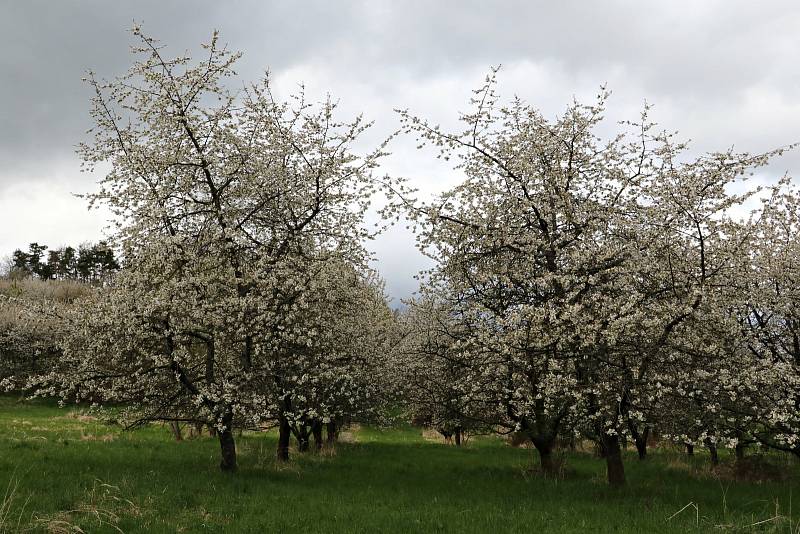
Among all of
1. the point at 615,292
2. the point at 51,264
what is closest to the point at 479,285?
the point at 615,292

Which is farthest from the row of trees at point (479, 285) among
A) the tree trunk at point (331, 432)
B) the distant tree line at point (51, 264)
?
the distant tree line at point (51, 264)

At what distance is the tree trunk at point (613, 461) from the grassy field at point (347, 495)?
358 millimetres

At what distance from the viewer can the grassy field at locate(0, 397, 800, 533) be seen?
423 inches

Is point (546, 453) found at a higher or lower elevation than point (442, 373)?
lower

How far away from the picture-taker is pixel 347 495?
45.0 ft

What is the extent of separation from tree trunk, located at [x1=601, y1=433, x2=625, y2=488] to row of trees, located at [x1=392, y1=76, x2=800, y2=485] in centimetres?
4

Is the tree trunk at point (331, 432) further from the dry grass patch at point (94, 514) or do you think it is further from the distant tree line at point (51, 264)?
the distant tree line at point (51, 264)

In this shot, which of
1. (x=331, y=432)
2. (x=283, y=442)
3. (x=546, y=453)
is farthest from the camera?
(x=331, y=432)

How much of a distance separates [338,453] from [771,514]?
15152 mm

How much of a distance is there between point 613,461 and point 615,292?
4.74m

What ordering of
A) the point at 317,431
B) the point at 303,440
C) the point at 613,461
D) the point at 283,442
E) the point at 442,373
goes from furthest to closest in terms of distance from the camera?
the point at 317,431
the point at 303,440
the point at 442,373
the point at 283,442
the point at 613,461

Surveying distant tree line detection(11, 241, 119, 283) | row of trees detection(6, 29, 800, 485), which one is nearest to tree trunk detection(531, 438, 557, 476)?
row of trees detection(6, 29, 800, 485)

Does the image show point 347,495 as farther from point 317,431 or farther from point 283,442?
point 317,431

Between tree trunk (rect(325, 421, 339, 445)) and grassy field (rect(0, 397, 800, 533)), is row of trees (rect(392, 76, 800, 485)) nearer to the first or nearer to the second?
grassy field (rect(0, 397, 800, 533))
